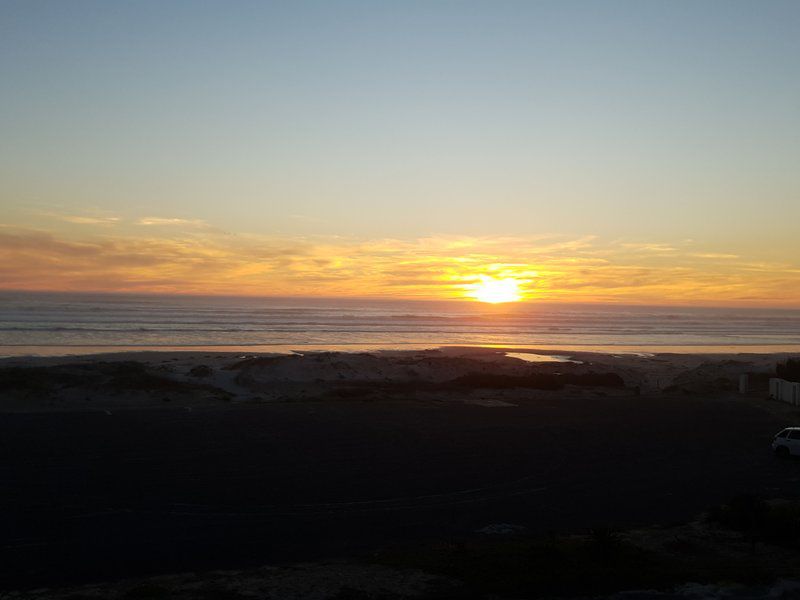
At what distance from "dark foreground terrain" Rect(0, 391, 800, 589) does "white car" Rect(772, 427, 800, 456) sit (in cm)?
100

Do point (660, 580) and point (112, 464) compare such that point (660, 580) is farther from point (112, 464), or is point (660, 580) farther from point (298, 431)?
point (298, 431)

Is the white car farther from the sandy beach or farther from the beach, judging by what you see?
the sandy beach

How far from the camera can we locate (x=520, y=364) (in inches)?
2127

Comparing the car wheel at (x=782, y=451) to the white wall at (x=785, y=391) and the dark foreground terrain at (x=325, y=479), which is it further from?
the white wall at (x=785, y=391)

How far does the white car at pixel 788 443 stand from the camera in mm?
23819

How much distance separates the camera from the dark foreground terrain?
47.2 ft

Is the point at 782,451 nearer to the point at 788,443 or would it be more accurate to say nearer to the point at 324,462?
the point at 788,443

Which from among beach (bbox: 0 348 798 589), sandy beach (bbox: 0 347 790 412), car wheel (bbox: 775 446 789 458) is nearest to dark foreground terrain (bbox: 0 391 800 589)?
beach (bbox: 0 348 798 589)

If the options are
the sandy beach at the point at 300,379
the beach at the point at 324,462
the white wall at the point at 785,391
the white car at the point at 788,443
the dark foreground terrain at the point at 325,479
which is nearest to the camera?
the dark foreground terrain at the point at 325,479

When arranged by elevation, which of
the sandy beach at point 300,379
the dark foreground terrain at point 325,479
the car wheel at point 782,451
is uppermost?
the sandy beach at point 300,379

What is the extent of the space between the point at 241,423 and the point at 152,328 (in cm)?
6525

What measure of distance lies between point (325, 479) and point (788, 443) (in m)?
16.3

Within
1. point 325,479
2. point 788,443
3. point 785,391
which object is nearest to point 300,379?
point 325,479

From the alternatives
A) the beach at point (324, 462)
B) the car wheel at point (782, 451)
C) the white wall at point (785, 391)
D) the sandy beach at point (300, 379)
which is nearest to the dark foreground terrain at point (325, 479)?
the beach at point (324, 462)
